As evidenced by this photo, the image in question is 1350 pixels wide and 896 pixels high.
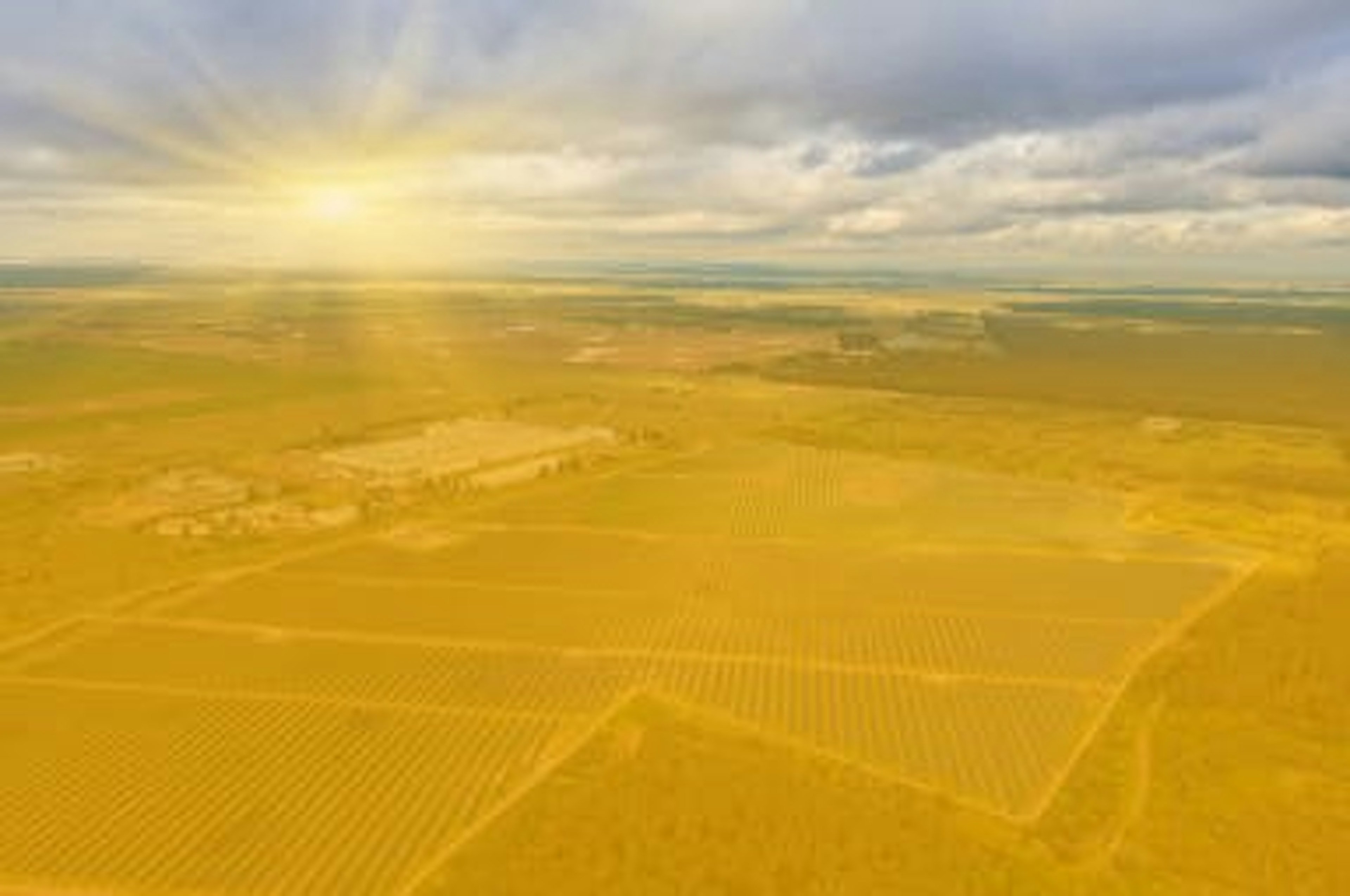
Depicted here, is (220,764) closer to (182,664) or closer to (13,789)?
(13,789)

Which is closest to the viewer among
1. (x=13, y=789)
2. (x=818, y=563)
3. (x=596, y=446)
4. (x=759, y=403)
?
(x=13, y=789)

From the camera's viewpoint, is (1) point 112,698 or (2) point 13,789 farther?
(1) point 112,698

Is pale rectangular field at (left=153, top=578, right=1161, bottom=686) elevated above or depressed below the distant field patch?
above

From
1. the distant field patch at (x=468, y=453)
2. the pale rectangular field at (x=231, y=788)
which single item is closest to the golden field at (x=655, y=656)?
the pale rectangular field at (x=231, y=788)

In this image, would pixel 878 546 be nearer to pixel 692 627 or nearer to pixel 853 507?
pixel 853 507

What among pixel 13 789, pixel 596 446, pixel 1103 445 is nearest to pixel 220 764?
pixel 13 789

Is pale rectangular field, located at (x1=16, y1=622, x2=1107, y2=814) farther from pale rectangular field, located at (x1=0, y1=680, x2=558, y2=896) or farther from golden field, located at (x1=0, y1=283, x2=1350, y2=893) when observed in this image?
pale rectangular field, located at (x1=0, y1=680, x2=558, y2=896)

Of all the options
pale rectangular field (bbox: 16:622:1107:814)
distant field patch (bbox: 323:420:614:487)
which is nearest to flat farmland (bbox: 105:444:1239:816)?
pale rectangular field (bbox: 16:622:1107:814)
